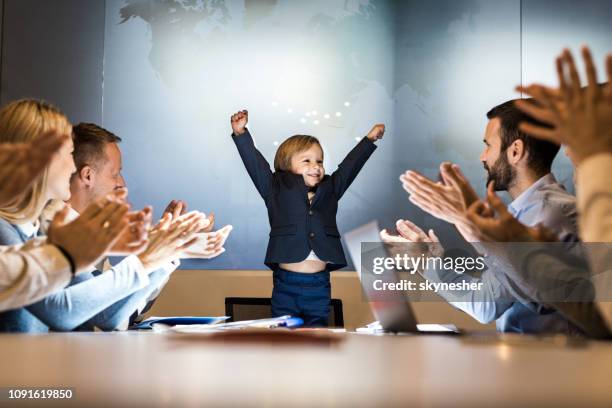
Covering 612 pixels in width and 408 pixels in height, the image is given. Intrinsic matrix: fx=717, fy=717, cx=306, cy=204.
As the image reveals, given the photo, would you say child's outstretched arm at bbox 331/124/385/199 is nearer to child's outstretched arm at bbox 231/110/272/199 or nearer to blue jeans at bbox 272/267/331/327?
child's outstretched arm at bbox 231/110/272/199

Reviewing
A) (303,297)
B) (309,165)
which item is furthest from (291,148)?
(303,297)

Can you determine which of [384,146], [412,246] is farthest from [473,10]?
[412,246]

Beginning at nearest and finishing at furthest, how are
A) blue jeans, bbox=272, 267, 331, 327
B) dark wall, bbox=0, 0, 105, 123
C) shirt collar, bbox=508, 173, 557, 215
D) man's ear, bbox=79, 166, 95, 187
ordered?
shirt collar, bbox=508, 173, 557, 215, man's ear, bbox=79, 166, 95, 187, blue jeans, bbox=272, 267, 331, 327, dark wall, bbox=0, 0, 105, 123

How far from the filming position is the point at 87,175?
2648 mm

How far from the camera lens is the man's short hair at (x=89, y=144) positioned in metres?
2.68

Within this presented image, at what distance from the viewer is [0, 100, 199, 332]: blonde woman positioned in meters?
1.58

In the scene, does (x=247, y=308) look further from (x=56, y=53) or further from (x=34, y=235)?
(x=56, y=53)

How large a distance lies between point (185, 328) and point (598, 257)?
0.84 m

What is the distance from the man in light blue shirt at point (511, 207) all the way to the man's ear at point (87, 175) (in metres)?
1.24

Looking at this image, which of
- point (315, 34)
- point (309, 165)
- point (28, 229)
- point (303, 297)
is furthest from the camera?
point (315, 34)

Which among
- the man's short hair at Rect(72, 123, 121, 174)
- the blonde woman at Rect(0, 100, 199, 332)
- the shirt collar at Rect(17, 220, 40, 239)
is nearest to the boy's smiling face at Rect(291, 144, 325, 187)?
the man's short hair at Rect(72, 123, 121, 174)

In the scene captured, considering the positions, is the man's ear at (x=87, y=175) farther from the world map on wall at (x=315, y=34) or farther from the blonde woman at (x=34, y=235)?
the world map on wall at (x=315, y=34)

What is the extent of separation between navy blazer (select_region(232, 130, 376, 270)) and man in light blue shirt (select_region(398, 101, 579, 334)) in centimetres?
124

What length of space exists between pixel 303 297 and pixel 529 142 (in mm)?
1437
